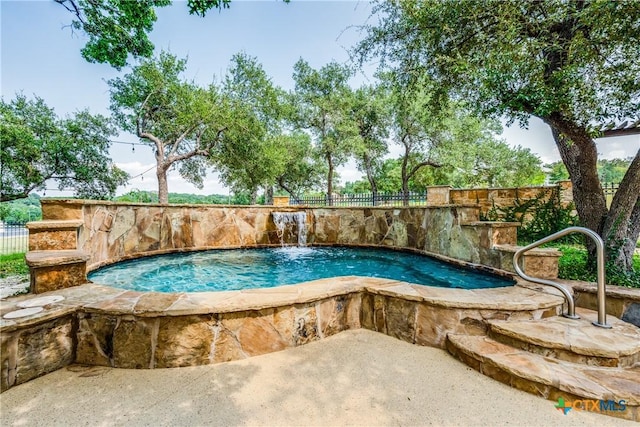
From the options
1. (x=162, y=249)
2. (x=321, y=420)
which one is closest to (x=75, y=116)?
(x=162, y=249)

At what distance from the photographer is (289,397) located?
5.55 ft

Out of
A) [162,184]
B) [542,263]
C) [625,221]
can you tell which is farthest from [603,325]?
[162,184]

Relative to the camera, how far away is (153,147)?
1314 centimetres

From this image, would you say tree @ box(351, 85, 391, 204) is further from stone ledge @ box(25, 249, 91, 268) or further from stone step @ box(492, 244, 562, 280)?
stone ledge @ box(25, 249, 91, 268)

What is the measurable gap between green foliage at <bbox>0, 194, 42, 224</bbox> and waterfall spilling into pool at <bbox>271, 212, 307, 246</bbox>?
877 cm

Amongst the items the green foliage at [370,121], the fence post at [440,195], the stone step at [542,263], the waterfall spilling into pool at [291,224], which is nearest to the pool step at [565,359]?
the stone step at [542,263]

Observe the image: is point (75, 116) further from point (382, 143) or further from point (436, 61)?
point (382, 143)

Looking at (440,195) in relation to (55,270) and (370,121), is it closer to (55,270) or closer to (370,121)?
(55,270)

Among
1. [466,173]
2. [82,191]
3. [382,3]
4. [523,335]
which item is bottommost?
[523,335]

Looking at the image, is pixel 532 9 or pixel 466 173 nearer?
pixel 532 9

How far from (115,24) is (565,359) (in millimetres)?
7118

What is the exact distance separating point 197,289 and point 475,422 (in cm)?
310

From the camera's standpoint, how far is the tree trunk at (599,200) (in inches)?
138

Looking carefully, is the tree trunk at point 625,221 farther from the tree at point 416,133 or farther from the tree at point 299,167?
the tree at point 299,167
